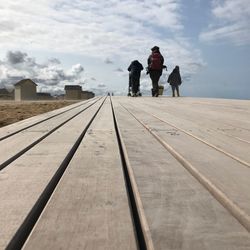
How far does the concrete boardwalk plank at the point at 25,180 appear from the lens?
164 centimetres

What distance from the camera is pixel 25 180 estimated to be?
2.27 m

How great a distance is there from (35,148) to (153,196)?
1596 mm

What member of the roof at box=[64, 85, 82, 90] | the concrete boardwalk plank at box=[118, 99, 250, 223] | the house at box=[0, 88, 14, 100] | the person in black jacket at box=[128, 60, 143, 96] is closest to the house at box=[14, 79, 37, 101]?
the house at box=[0, 88, 14, 100]

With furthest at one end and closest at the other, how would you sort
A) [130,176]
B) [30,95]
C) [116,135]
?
1. [30,95]
2. [116,135]
3. [130,176]

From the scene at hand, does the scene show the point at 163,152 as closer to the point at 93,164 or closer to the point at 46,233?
the point at 93,164

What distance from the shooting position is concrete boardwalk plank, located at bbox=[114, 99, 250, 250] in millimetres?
1448

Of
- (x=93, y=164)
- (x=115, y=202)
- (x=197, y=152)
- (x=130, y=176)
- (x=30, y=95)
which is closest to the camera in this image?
(x=115, y=202)

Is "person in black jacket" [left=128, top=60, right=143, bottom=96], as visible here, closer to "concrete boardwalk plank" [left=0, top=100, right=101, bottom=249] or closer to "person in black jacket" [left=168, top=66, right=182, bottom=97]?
"person in black jacket" [left=168, top=66, right=182, bottom=97]

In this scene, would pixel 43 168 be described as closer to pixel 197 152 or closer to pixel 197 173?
pixel 197 173

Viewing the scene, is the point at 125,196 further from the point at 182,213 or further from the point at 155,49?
the point at 155,49

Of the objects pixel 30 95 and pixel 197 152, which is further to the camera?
pixel 30 95

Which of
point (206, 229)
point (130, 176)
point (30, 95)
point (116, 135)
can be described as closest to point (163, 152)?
point (130, 176)

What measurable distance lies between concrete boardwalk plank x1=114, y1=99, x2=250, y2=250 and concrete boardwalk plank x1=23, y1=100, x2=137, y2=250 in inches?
3.6

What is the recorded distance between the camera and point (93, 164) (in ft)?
9.00
